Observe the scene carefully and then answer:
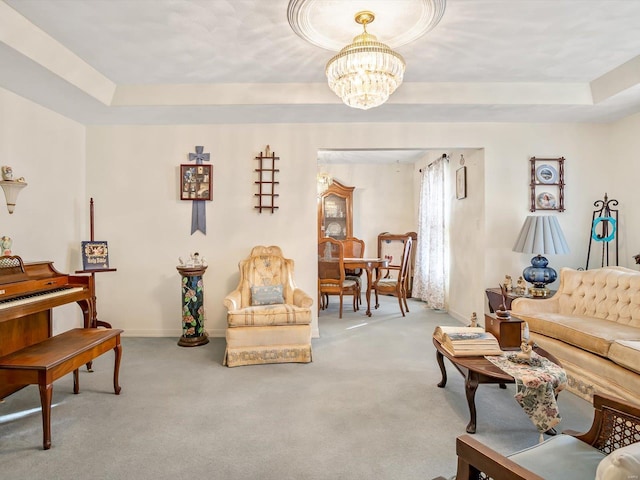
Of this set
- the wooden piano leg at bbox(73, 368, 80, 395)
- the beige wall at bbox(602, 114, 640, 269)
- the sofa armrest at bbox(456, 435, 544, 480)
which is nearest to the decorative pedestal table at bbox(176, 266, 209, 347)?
the wooden piano leg at bbox(73, 368, 80, 395)

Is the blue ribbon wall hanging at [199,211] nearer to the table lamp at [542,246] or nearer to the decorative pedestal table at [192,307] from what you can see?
the decorative pedestal table at [192,307]

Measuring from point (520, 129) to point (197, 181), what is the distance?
12.6ft

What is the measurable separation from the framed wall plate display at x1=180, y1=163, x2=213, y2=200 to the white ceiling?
0.54 metres

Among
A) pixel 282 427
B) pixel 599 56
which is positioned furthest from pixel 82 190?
pixel 599 56

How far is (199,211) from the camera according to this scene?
4.51 metres

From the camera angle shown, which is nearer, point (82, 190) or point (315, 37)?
point (315, 37)

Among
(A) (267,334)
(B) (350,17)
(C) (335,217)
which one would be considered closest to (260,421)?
(A) (267,334)

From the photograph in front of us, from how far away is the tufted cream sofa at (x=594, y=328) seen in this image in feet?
8.28

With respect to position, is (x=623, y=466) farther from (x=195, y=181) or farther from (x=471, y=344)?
(x=195, y=181)

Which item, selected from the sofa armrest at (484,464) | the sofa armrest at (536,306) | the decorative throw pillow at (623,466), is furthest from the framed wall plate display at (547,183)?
the decorative throw pillow at (623,466)

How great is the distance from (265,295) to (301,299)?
415mm

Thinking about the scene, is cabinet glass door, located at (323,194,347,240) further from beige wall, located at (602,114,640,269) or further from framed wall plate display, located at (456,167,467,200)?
beige wall, located at (602,114,640,269)

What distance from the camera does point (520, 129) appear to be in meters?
4.46

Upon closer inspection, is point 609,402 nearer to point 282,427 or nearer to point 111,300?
point 282,427
